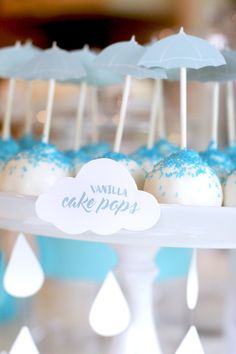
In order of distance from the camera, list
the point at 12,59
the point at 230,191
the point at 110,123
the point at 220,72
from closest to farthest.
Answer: the point at 230,191 → the point at 220,72 → the point at 12,59 → the point at 110,123

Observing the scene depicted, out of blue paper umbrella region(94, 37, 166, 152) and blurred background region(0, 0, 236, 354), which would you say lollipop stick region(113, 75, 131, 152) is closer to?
blue paper umbrella region(94, 37, 166, 152)

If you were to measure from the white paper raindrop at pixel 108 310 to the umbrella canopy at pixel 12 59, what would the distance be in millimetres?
368

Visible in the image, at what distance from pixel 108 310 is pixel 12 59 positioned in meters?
0.44

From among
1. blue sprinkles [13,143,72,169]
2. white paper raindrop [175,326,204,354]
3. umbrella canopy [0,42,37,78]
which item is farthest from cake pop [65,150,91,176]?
white paper raindrop [175,326,204,354]

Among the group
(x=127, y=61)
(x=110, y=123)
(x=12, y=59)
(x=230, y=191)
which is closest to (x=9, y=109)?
(x=12, y=59)

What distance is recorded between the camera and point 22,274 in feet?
3.05

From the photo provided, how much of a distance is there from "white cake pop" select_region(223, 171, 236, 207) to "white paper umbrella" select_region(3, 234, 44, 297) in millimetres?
300

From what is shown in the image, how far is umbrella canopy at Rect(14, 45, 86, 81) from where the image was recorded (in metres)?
0.90

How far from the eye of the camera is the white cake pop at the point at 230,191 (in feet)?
2.68

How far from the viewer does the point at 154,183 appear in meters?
0.80

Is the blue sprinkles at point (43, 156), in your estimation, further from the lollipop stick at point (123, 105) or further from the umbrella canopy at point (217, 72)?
the umbrella canopy at point (217, 72)

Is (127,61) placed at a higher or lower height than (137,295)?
higher

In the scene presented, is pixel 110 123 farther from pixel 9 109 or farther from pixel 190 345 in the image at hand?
pixel 190 345

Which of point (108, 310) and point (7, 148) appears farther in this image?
point (7, 148)
